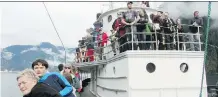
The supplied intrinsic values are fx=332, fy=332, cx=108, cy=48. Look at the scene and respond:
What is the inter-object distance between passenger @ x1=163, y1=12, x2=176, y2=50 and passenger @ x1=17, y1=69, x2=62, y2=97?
7717mm

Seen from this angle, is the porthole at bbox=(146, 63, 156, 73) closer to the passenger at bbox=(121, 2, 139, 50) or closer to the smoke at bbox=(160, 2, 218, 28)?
the passenger at bbox=(121, 2, 139, 50)

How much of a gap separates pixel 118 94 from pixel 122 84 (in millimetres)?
747

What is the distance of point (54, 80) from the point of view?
140 inches

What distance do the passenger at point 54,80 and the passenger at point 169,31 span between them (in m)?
6.57

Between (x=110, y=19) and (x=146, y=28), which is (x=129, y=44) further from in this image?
(x=110, y=19)

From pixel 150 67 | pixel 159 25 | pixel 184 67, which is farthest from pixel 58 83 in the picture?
pixel 184 67

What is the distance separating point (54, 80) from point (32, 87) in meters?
0.88

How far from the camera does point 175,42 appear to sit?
10219mm

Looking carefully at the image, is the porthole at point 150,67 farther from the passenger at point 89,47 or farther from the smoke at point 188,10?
the smoke at point 188,10

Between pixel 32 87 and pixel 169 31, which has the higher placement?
pixel 169 31

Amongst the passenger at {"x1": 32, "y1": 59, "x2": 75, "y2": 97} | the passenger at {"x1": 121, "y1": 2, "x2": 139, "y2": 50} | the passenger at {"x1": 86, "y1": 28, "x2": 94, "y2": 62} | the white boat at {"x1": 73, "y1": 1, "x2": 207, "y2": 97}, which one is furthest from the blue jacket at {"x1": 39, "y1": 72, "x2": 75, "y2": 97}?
the passenger at {"x1": 86, "y1": 28, "x2": 94, "y2": 62}

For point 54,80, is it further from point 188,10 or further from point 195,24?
point 188,10

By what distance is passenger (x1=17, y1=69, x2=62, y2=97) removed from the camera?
8.49 ft

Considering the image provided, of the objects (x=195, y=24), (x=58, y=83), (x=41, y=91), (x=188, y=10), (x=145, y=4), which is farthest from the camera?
(x=188, y=10)
